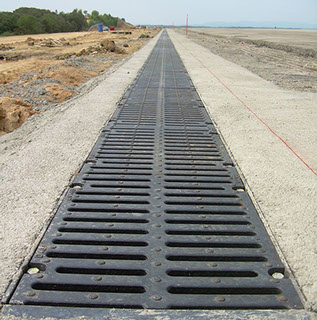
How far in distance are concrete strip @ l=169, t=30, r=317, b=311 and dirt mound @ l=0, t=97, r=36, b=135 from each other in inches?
136

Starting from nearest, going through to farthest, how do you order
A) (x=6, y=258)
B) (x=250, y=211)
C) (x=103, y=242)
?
1. (x=6, y=258)
2. (x=103, y=242)
3. (x=250, y=211)

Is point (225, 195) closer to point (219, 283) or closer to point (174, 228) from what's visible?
point (174, 228)

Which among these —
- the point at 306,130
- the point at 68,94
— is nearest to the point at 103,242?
the point at 306,130

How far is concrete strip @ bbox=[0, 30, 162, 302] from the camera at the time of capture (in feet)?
8.96

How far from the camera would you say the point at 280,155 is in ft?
15.0

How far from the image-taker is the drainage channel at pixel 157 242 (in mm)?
2188

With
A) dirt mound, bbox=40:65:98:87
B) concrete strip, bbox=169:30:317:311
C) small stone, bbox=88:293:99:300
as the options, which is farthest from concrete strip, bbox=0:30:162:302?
dirt mound, bbox=40:65:98:87

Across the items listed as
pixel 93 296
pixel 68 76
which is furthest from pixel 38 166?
pixel 68 76

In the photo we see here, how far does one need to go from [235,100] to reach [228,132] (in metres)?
2.48

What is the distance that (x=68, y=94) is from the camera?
881cm

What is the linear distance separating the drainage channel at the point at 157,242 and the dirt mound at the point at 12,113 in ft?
8.88

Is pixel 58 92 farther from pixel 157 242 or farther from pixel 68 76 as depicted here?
pixel 157 242

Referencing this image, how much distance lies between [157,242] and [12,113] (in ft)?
16.4

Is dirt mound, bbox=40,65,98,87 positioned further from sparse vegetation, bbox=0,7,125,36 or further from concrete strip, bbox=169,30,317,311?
sparse vegetation, bbox=0,7,125,36
